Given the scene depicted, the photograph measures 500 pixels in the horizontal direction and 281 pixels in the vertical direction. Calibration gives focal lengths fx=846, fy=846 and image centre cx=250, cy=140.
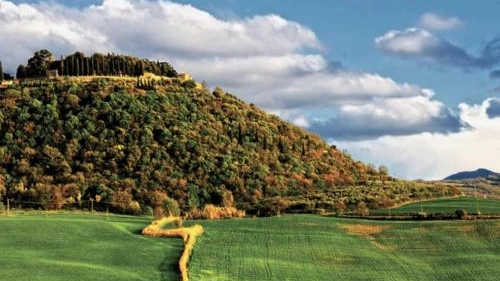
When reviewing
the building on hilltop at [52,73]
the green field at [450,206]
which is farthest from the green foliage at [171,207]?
the building on hilltop at [52,73]

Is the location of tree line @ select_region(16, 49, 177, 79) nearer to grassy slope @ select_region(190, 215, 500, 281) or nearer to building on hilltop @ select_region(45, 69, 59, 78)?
building on hilltop @ select_region(45, 69, 59, 78)

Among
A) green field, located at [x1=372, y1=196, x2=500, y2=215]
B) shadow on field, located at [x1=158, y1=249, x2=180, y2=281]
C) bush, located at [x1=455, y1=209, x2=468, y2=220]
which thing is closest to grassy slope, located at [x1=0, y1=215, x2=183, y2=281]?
shadow on field, located at [x1=158, y1=249, x2=180, y2=281]

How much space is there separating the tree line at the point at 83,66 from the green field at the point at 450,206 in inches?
1845

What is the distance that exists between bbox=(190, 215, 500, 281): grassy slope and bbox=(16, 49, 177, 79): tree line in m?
54.7

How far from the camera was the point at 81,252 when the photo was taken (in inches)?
1800


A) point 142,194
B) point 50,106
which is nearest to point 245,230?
point 142,194

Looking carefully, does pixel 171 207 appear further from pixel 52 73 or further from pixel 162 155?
pixel 52 73

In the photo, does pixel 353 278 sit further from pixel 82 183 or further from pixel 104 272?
pixel 82 183

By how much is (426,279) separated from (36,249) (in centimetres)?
2086

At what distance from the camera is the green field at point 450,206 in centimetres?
7206

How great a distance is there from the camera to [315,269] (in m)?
44.9

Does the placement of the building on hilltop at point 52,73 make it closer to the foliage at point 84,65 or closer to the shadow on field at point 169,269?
the foliage at point 84,65

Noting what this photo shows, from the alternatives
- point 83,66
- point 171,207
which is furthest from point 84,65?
point 171,207

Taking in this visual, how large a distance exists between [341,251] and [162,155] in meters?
45.8
